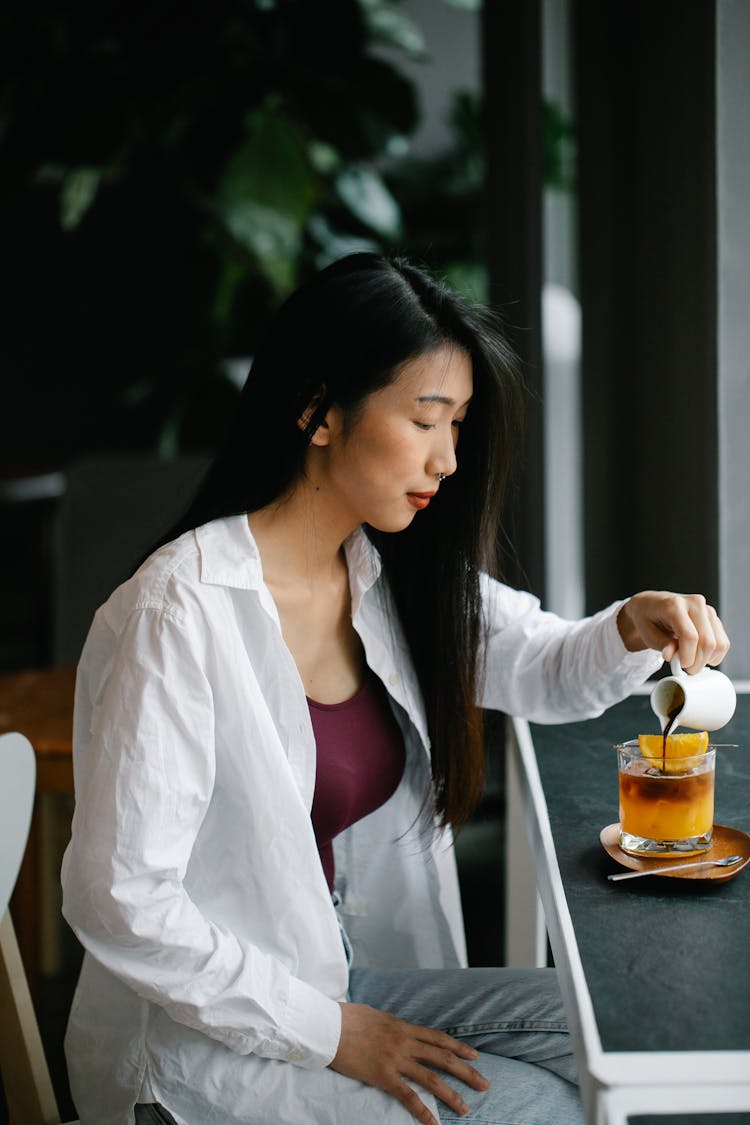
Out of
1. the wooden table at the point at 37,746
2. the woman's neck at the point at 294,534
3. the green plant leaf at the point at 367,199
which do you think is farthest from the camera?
the green plant leaf at the point at 367,199

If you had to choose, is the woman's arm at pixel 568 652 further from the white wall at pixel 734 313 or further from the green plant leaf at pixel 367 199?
the green plant leaf at pixel 367 199

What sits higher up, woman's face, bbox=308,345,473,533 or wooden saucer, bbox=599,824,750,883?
woman's face, bbox=308,345,473,533

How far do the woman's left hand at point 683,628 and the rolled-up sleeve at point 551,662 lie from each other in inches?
3.0

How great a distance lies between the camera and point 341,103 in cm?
343

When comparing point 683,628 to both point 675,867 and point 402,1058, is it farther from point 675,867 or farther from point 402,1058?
point 402,1058

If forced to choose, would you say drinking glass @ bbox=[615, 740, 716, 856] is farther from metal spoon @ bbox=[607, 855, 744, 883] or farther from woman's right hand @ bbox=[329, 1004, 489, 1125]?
woman's right hand @ bbox=[329, 1004, 489, 1125]

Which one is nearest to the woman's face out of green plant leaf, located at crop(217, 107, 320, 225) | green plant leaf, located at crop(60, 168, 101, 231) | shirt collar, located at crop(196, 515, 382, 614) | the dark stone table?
shirt collar, located at crop(196, 515, 382, 614)

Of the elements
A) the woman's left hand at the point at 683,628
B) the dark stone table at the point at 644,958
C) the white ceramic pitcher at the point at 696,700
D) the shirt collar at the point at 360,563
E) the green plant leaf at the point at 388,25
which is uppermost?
the green plant leaf at the point at 388,25

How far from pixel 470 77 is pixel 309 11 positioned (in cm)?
136

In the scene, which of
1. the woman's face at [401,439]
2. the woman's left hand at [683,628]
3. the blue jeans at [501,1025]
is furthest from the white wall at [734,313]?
the blue jeans at [501,1025]

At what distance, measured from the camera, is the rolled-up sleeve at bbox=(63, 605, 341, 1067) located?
43.8 inches

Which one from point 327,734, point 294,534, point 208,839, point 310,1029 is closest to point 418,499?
point 294,534

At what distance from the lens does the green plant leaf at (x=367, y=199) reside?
3791 millimetres

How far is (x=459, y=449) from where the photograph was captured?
1489mm
